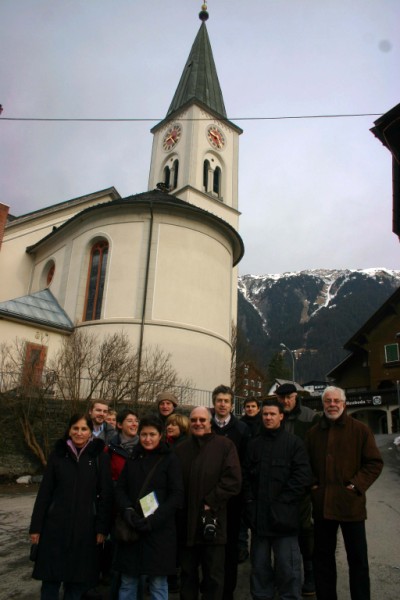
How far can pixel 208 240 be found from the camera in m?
21.7

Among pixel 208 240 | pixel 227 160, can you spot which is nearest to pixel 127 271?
pixel 208 240

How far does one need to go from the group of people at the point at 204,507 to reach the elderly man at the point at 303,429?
57 cm

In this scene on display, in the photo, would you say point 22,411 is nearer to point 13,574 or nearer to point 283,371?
point 13,574

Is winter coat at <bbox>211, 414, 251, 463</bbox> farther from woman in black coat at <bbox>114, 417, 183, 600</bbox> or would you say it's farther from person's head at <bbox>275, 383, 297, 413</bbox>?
woman in black coat at <bbox>114, 417, 183, 600</bbox>

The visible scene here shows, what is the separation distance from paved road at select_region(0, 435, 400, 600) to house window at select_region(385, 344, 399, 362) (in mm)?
25017

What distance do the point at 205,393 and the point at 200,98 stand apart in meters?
27.7

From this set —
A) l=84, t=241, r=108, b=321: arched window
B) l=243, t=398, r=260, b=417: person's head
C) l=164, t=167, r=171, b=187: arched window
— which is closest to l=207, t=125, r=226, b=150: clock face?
l=164, t=167, r=171, b=187: arched window

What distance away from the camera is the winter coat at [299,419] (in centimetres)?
510

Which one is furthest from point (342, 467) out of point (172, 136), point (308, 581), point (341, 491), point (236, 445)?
point (172, 136)

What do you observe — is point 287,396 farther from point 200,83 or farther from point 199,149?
point 200,83

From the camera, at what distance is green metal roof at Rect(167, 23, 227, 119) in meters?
38.2

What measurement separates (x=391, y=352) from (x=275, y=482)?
108 feet

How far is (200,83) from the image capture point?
39094mm

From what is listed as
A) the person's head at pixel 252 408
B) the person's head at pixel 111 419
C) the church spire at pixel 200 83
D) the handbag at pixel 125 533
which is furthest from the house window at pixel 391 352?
the handbag at pixel 125 533
